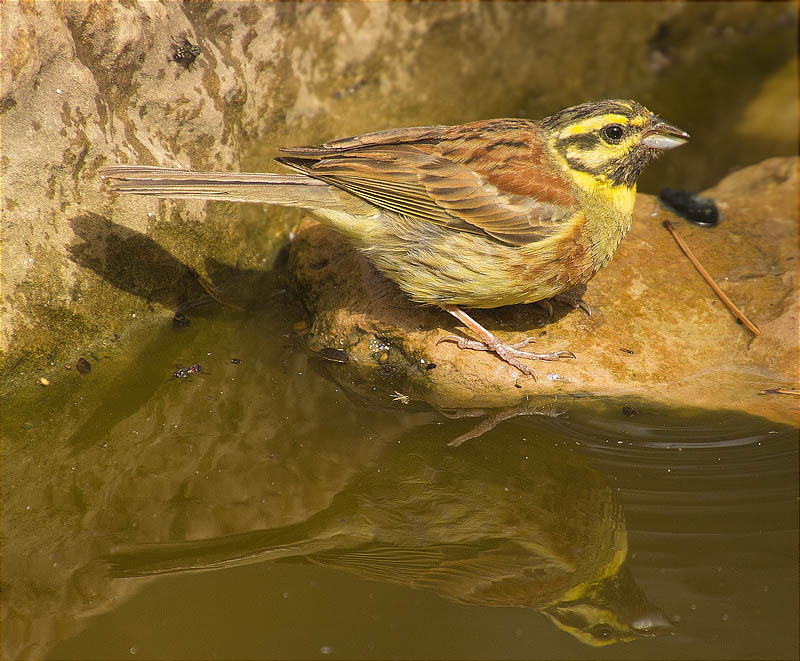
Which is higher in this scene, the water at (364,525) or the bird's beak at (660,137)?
the bird's beak at (660,137)

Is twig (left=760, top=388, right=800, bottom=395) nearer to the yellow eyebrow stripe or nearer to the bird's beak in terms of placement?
the bird's beak

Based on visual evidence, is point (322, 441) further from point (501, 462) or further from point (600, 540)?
point (600, 540)

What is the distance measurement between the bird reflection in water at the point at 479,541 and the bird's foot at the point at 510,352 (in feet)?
1.95

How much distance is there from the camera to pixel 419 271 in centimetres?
462

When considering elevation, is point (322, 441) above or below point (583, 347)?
below

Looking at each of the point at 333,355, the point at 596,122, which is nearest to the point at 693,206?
the point at 596,122

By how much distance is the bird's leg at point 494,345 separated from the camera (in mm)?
4645

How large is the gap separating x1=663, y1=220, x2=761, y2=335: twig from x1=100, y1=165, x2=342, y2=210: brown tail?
2.48 metres

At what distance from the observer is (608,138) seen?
4594 mm

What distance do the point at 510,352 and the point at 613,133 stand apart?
1415mm

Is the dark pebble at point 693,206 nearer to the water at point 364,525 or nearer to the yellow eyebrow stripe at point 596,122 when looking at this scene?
the yellow eyebrow stripe at point 596,122

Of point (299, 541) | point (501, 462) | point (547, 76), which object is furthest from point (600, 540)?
point (547, 76)

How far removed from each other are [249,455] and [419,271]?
1440 millimetres

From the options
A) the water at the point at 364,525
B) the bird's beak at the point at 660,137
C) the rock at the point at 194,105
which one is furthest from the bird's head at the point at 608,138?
the rock at the point at 194,105
